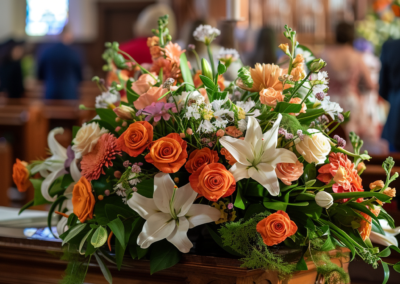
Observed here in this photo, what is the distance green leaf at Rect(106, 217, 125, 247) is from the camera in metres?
1.00

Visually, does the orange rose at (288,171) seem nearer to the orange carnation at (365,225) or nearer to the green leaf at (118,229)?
the orange carnation at (365,225)

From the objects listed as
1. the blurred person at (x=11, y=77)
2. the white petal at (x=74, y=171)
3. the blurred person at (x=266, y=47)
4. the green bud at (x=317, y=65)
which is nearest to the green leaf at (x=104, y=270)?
the white petal at (x=74, y=171)

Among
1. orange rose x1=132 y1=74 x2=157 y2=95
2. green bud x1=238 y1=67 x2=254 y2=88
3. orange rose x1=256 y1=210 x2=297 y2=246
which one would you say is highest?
green bud x1=238 y1=67 x2=254 y2=88

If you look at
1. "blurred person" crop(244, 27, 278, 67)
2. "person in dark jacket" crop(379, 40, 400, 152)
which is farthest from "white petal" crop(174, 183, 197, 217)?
"person in dark jacket" crop(379, 40, 400, 152)

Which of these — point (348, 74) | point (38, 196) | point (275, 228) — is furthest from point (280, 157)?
point (348, 74)

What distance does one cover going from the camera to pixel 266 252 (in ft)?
3.13

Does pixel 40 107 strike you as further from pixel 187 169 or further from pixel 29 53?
pixel 29 53

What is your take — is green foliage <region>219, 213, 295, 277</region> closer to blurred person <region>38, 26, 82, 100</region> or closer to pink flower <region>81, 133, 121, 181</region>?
pink flower <region>81, 133, 121, 181</region>

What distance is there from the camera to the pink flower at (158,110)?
1.07 meters

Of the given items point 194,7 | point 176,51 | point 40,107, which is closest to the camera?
point 176,51

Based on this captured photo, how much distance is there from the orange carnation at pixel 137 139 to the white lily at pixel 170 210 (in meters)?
0.07

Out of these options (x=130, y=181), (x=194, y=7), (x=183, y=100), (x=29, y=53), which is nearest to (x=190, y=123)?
(x=183, y=100)

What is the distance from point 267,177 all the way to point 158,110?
A: 0.27 metres

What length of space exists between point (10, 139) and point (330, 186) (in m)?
4.83
